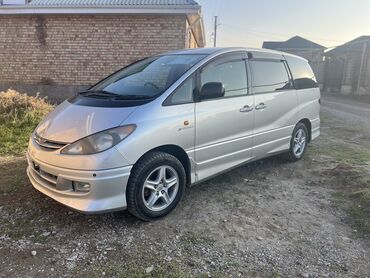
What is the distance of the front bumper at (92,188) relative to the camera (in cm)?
304

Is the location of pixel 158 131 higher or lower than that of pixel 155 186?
higher

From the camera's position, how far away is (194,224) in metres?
3.43

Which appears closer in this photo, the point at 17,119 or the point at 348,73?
the point at 17,119

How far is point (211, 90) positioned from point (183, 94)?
34 centimetres

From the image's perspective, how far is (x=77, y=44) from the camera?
1116 centimetres

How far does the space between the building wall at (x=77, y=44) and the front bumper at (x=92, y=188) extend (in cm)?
824

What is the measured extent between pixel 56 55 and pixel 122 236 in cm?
965

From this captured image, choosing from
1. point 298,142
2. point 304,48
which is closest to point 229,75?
point 298,142

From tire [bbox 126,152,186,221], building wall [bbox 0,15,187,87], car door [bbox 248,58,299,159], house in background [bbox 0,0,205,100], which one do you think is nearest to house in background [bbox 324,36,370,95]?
house in background [bbox 0,0,205,100]

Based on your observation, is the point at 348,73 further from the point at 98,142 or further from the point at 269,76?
the point at 98,142

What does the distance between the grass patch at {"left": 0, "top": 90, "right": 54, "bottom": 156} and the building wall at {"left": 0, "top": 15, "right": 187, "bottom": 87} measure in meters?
3.53

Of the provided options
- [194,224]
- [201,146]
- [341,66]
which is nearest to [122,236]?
[194,224]

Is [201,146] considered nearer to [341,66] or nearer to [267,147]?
[267,147]

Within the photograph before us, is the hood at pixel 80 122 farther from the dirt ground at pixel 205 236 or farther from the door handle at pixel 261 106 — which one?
the door handle at pixel 261 106
